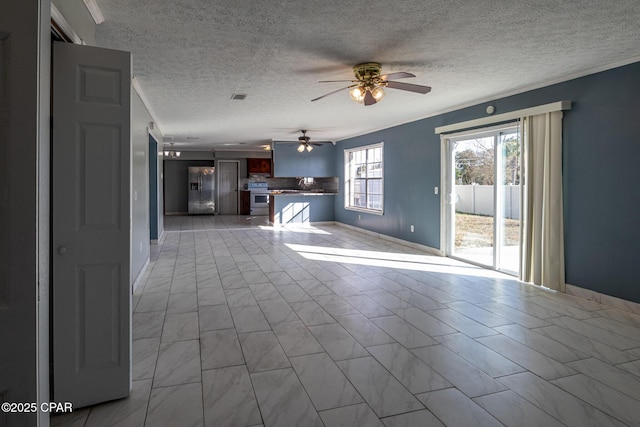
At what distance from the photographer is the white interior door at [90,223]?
2.07 metres

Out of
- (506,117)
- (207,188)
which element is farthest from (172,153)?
(506,117)

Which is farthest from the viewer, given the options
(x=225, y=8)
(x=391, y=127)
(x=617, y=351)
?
(x=391, y=127)

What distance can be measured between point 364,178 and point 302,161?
2112 mm

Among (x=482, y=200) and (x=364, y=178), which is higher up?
(x=364, y=178)

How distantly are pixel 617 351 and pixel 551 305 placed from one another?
109cm

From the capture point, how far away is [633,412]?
2.12 meters

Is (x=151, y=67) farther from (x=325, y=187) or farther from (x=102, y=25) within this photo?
(x=325, y=187)

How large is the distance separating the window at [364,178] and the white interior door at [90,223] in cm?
690

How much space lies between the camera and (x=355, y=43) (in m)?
3.30

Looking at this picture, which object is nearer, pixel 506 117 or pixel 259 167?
pixel 506 117

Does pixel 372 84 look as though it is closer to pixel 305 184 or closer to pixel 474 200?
pixel 474 200

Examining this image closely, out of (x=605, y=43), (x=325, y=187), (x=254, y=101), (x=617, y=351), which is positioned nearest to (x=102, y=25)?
(x=254, y=101)

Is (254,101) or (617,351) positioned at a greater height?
(254,101)
